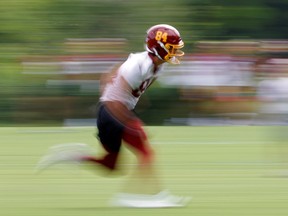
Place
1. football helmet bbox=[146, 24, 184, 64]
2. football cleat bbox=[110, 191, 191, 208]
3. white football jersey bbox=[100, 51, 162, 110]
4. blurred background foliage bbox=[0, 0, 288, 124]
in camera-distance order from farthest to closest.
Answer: blurred background foliage bbox=[0, 0, 288, 124] < football cleat bbox=[110, 191, 191, 208] < football helmet bbox=[146, 24, 184, 64] < white football jersey bbox=[100, 51, 162, 110]

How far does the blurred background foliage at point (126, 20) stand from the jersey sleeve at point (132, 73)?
45.5 feet

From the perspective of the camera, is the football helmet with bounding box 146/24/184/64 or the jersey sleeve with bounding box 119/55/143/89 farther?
the football helmet with bounding box 146/24/184/64

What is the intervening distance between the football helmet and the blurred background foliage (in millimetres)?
13708

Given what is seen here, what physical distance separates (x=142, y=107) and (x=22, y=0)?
18.3 ft

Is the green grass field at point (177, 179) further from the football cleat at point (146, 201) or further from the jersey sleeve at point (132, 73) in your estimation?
the jersey sleeve at point (132, 73)

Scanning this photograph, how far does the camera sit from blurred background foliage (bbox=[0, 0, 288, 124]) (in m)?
22.4

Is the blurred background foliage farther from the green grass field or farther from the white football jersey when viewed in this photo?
the white football jersey

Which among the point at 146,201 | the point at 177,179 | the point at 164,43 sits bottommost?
the point at 177,179

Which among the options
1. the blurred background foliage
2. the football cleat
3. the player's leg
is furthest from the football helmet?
the blurred background foliage

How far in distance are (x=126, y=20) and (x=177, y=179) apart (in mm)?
12391

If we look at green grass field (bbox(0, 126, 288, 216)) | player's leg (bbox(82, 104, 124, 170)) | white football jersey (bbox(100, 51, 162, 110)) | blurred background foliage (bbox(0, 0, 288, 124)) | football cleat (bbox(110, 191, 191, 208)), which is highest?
white football jersey (bbox(100, 51, 162, 110))

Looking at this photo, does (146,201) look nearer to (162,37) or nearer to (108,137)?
(108,137)

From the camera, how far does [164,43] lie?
8.09m

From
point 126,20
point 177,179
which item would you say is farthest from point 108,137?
point 126,20
